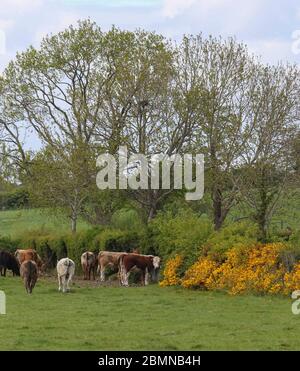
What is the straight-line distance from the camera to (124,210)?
1753 inches

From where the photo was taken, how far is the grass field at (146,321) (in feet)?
51.6

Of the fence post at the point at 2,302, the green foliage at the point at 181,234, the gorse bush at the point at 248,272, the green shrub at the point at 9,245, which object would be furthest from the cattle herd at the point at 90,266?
the green shrub at the point at 9,245

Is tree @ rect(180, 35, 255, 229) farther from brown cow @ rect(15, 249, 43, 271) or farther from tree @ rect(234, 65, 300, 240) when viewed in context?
brown cow @ rect(15, 249, 43, 271)

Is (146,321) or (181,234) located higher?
(181,234)

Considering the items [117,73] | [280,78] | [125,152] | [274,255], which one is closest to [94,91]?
[117,73]

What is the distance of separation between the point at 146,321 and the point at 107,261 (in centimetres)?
1401

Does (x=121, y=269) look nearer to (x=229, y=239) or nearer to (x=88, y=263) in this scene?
(x=88, y=263)

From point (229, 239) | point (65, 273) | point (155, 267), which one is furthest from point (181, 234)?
point (65, 273)

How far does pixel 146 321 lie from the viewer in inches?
768

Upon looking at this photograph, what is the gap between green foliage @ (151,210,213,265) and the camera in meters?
29.8

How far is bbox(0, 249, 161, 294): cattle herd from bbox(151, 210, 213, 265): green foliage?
909 mm

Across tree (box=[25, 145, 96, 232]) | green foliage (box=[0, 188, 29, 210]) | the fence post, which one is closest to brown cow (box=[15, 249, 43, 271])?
tree (box=[25, 145, 96, 232])

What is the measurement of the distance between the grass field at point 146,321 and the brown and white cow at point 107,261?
4781 mm

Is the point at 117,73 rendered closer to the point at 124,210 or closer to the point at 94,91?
the point at 94,91
